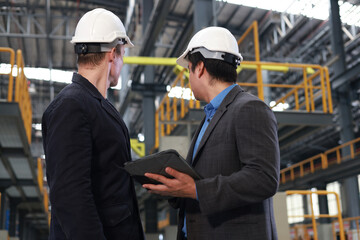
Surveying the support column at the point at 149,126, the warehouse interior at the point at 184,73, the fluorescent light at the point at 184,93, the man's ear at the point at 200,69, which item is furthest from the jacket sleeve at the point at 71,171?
the support column at the point at 149,126

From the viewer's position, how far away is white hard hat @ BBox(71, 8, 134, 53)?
2.51 metres

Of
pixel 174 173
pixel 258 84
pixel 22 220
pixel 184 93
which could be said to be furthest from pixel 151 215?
pixel 174 173

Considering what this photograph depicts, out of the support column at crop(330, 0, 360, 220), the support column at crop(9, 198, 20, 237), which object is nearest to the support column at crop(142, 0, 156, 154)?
the support column at crop(9, 198, 20, 237)

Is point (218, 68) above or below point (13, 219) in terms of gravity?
above

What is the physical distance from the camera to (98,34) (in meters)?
2.53

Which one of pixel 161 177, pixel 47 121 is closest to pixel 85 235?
pixel 161 177

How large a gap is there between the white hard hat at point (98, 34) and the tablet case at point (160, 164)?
2.41 feet

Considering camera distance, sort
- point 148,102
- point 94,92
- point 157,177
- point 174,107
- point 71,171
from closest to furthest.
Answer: point 71,171 < point 157,177 < point 94,92 < point 174,107 < point 148,102

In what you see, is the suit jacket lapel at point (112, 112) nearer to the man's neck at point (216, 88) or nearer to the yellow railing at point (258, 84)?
the man's neck at point (216, 88)

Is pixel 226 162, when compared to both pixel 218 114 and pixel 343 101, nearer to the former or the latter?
pixel 218 114

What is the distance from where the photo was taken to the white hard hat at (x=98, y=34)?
2510 mm

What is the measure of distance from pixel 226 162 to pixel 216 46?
727 mm

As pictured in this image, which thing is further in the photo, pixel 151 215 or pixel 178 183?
pixel 151 215

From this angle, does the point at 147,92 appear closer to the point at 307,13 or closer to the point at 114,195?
the point at 307,13
